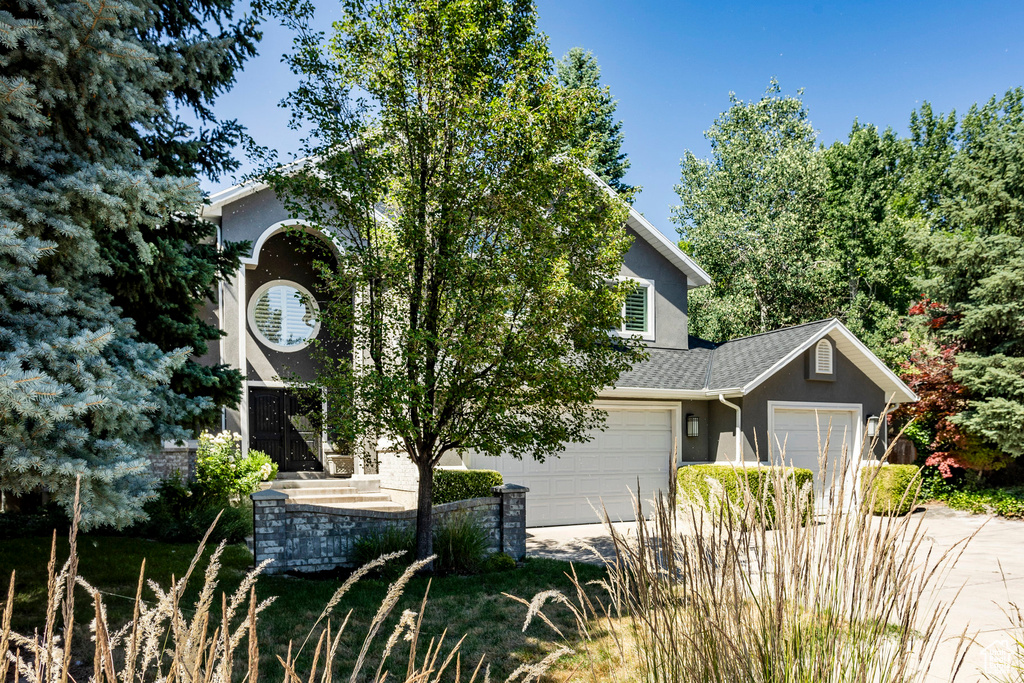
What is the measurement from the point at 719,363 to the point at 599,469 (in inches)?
168

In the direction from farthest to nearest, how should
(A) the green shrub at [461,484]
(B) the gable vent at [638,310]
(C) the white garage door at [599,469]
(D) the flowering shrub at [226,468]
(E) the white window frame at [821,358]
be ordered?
(B) the gable vent at [638,310] < (E) the white window frame at [821,358] < (C) the white garage door at [599,469] < (D) the flowering shrub at [226,468] < (A) the green shrub at [461,484]

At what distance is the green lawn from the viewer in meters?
5.19

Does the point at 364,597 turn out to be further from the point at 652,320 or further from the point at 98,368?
the point at 652,320

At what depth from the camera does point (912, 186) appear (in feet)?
76.3

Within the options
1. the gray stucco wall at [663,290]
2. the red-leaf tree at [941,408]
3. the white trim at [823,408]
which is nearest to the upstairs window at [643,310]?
the gray stucco wall at [663,290]

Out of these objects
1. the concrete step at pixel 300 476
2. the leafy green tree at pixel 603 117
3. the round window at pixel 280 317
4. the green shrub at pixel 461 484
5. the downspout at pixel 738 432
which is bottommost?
the concrete step at pixel 300 476

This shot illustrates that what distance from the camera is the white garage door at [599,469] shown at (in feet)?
38.9

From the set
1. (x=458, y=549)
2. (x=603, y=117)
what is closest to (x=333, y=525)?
(x=458, y=549)

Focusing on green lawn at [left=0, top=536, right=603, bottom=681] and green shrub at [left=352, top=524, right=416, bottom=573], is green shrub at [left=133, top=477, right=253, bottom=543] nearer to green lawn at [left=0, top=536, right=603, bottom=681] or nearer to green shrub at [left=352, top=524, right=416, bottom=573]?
green lawn at [left=0, top=536, right=603, bottom=681]

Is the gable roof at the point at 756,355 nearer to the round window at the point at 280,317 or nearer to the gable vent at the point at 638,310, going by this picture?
the gable vent at the point at 638,310

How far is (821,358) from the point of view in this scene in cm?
1348

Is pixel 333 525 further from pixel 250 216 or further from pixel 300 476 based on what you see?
pixel 250 216

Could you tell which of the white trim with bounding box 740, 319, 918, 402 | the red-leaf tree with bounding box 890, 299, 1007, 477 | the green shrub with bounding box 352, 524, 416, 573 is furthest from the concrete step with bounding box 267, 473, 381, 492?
the red-leaf tree with bounding box 890, 299, 1007, 477

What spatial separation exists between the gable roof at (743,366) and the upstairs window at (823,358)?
218 millimetres
